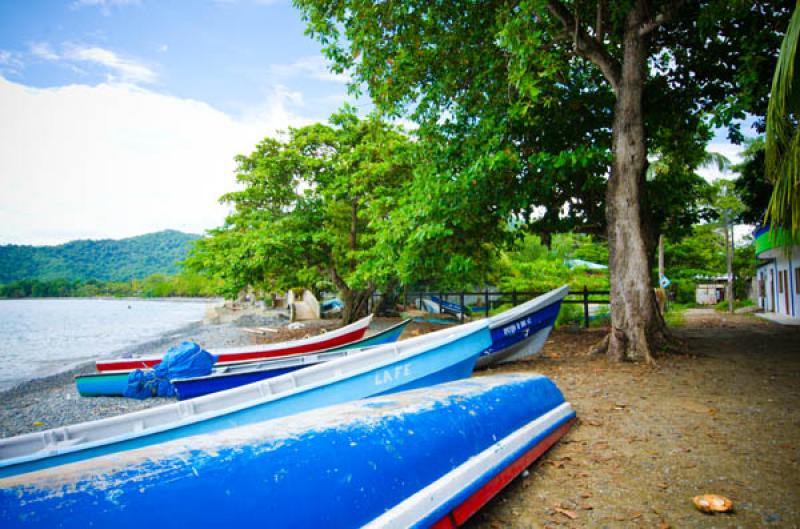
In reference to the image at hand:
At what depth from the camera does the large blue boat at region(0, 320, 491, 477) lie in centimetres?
343

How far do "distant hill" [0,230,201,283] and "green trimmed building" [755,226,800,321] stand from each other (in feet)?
169

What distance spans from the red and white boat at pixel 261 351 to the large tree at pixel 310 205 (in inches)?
95.0

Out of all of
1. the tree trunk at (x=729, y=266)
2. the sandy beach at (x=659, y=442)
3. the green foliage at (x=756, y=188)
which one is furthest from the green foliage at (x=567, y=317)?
the tree trunk at (x=729, y=266)

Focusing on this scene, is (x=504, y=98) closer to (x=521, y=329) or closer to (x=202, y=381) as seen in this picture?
(x=521, y=329)

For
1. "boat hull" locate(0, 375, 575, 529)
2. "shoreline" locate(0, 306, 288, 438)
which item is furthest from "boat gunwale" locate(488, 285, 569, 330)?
"shoreline" locate(0, 306, 288, 438)

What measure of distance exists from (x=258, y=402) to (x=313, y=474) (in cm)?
201

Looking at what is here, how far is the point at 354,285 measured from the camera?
13703 millimetres

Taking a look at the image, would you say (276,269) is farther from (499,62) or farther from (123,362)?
(499,62)

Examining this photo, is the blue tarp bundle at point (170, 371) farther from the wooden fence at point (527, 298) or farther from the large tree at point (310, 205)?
the wooden fence at point (527, 298)

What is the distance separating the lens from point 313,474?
2.17 meters

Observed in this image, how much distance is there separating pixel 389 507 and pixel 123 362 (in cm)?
917

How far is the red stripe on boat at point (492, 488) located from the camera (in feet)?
8.27

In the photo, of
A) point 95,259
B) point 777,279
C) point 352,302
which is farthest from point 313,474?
point 95,259

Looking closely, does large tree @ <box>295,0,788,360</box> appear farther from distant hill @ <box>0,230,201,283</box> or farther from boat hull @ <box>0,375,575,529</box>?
distant hill @ <box>0,230,201,283</box>
